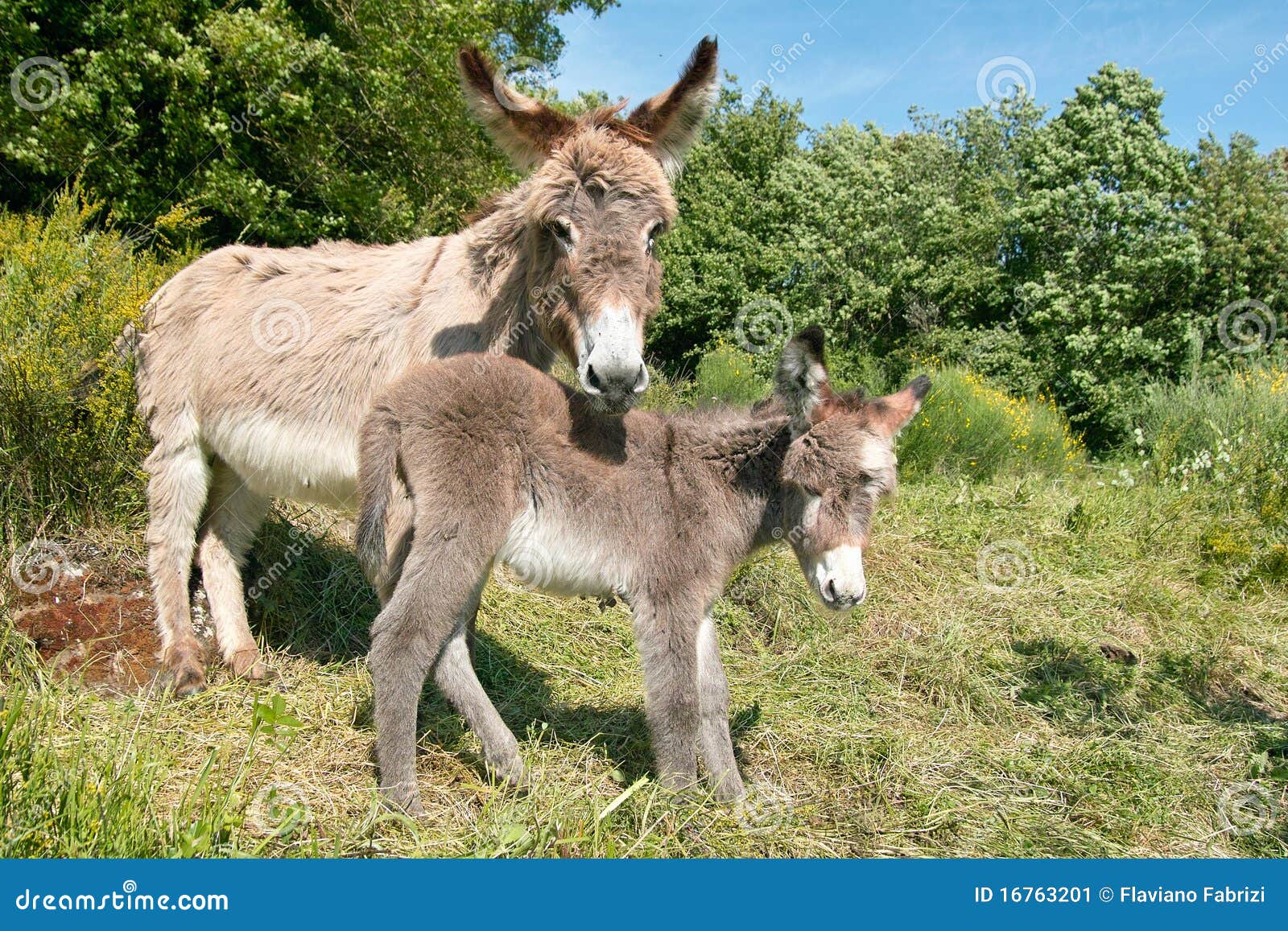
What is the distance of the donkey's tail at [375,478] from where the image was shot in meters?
3.07

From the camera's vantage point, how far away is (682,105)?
3.77m

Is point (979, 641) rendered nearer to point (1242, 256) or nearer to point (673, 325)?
point (673, 325)

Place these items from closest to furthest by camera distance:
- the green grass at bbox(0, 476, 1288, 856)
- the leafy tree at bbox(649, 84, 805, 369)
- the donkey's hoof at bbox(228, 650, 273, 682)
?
the green grass at bbox(0, 476, 1288, 856) < the donkey's hoof at bbox(228, 650, 273, 682) < the leafy tree at bbox(649, 84, 805, 369)

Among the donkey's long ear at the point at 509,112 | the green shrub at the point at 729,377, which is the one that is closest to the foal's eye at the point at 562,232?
the donkey's long ear at the point at 509,112

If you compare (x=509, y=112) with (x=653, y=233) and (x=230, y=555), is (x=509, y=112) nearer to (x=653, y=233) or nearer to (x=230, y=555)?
(x=653, y=233)

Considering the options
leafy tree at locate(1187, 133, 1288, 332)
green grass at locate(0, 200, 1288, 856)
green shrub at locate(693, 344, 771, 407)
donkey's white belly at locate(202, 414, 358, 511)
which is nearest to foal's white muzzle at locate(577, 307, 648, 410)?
donkey's white belly at locate(202, 414, 358, 511)

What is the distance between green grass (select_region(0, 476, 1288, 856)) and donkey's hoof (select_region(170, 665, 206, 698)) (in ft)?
0.28

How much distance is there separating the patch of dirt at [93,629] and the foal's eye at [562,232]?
2.96 meters

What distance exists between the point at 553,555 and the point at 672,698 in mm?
743

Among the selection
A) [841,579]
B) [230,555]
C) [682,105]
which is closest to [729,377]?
→ [682,105]

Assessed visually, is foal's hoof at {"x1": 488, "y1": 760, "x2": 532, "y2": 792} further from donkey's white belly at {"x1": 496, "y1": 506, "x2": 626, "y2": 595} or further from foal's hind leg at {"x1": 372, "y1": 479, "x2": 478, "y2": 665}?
foal's hind leg at {"x1": 372, "y1": 479, "x2": 478, "y2": 665}

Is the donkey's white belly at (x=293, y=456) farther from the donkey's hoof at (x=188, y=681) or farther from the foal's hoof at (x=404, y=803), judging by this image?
the foal's hoof at (x=404, y=803)

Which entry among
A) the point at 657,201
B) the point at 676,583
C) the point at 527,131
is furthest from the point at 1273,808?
the point at 527,131

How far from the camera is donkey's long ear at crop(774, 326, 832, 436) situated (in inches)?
128
